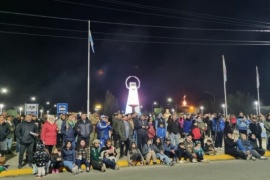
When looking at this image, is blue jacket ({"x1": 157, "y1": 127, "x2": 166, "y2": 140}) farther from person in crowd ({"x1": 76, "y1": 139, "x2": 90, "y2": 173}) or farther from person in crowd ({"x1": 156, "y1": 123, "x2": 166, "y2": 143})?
person in crowd ({"x1": 76, "y1": 139, "x2": 90, "y2": 173})

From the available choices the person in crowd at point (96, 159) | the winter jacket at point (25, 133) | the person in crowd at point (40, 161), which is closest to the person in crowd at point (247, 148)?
the person in crowd at point (96, 159)

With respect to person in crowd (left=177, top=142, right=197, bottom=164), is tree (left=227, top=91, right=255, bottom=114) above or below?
above

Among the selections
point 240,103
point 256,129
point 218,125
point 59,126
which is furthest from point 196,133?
point 240,103

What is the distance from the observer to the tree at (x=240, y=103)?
72869 millimetres

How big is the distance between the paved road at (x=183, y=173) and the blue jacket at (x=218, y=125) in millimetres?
5857

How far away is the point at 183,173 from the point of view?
37.3 ft

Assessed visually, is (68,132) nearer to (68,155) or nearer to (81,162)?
(68,155)

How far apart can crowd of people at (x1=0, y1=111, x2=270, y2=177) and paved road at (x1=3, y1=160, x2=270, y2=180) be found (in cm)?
61

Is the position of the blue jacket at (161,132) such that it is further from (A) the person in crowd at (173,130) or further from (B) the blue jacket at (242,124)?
(B) the blue jacket at (242,124)

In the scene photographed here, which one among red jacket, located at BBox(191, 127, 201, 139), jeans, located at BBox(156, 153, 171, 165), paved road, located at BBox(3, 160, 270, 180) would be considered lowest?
paved road, located at BBox(3, 160, 270, 180)

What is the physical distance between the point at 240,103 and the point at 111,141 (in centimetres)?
6374

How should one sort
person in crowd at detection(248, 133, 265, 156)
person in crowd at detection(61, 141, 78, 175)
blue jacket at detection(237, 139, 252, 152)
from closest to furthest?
1. person in crowd at detection(61, 141, 78, 175)
2. blue jacket at detection(237, 139, 252, 152)
3. person in crowd at detection(248, 133, 265, 156)

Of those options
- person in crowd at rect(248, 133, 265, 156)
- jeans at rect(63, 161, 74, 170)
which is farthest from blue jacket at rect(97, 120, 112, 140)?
person in crowd at rect(248, 133, 265, 156)

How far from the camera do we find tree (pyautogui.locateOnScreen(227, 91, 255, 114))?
239ft
